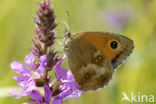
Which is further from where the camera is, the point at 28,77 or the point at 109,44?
the point at 109,44

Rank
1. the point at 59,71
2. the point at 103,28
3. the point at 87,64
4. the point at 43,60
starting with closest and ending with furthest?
the point at 43,60
the point at 59,71
the point at 87,64
the point at 103,28

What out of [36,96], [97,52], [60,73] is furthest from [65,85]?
[97,52]

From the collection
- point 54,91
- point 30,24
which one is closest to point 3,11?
point 30,24

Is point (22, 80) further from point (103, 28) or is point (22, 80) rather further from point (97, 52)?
point (103, 28)

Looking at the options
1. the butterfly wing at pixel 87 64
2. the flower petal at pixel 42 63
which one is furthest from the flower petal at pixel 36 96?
the butterfly wing at pixel 87 64

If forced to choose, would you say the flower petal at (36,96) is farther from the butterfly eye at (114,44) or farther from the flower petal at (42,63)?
the butterfly eye at (114,44)

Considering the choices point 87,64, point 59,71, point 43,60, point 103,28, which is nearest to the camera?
point 43,60
